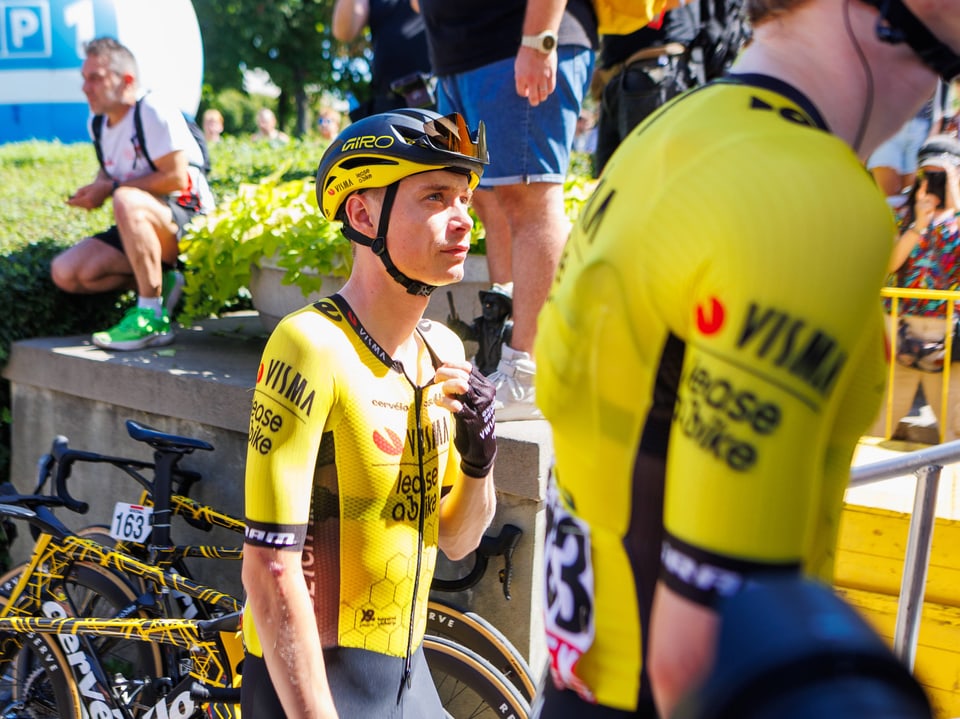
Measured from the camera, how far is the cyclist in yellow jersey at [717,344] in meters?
1.01

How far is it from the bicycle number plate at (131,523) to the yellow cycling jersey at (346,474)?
5.56 feet

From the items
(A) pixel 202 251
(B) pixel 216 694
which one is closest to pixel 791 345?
(B) pixel 216 694

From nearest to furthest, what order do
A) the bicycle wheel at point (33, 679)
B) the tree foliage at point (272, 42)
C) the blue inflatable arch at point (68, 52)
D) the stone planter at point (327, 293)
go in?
the bicycle wheel at point (33, 679) < the stone planter at point (327, 293) < the blue inflatable arch at point (68, 52) < the tree foliage at point (272, 42)

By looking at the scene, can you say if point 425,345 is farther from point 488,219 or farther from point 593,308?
point 488,219

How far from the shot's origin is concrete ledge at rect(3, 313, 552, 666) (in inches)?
135

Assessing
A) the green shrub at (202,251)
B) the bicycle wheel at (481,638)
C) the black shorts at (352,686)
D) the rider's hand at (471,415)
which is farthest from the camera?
the green shrub at (202,251)

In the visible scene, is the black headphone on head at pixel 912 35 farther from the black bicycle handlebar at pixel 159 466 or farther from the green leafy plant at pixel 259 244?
the green leafy plant at pixel 259 244

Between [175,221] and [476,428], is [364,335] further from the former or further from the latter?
[175,221]

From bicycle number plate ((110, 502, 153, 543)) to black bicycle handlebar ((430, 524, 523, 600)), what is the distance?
1.23 m

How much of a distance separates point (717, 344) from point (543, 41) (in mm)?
2615

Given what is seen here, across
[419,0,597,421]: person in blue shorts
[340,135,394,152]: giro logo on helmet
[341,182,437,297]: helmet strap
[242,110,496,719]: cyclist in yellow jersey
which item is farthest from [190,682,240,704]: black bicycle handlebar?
[340,135,394,152]: giro logo on helmet

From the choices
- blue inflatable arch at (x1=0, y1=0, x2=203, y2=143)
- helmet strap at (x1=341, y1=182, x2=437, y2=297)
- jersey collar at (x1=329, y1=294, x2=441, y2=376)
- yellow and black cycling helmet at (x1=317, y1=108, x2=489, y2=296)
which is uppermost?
blue inflatable arch at (x1=0, y1=0, x2=203, y2=143)

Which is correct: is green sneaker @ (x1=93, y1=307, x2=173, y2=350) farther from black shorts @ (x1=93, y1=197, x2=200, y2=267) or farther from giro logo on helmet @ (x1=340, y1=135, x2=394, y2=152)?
giro logo on helmet @ (x1=340, y1=135, x2=394, y2=152)

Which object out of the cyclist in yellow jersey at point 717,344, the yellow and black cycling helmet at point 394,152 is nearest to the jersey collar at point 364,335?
the yellow and black cycling helmet at point 394,152
